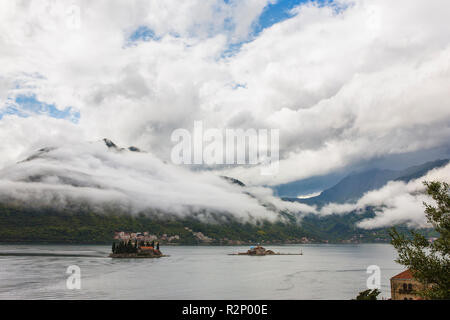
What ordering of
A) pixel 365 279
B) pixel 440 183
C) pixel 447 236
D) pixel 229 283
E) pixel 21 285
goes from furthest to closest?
pixel 365 279 < pixel 229 283 < pixel 21 285 < pixel 440 183 < pixel 447 236

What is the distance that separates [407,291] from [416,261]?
54.0 meters

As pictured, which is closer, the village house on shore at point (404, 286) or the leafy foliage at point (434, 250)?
the leafy foliage at point (434, 250)

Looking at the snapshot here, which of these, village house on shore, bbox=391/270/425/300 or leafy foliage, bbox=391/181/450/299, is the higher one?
leafy foliage, bbox=391/181/450/299

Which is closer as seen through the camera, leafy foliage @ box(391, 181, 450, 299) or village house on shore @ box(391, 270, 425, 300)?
leafy foliage @ box(391, 181, 450, 299)

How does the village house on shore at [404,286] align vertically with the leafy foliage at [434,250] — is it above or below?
below

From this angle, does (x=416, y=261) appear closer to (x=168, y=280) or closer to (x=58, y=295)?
(x=58, y=295)

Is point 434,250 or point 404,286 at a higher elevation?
point 434,250

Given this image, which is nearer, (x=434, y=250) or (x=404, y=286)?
(x=434, y=250)

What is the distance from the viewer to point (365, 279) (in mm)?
144125
